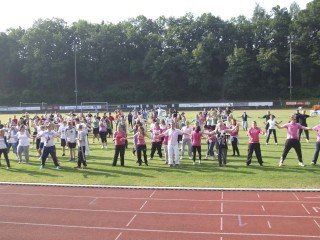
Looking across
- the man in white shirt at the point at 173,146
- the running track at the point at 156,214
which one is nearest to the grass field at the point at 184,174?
the man in white shirt at the point at 173,146

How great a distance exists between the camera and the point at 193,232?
985 centimetres

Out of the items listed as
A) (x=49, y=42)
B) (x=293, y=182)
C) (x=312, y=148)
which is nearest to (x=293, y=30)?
(x=49, y=42)

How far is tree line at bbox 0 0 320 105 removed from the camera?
75.1 meters

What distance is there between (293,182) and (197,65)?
63.5m

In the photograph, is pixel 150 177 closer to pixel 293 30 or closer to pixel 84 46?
pixel 293 30

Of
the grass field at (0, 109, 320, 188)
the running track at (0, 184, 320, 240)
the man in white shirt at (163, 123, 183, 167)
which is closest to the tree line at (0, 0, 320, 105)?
the grass field at (0, 109, 320, 188)

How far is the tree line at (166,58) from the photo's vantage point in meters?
75.1

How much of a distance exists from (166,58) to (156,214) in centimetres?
6891

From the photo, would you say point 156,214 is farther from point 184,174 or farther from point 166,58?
point 166,58

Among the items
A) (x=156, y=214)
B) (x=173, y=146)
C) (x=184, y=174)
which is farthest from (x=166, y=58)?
(x=156, y=214)

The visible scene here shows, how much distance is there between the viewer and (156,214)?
11.3 metres

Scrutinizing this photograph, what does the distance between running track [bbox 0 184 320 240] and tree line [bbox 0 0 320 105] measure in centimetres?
6327

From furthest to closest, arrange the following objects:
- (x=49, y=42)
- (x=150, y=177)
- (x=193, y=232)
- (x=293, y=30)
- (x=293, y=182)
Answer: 1. (x=49, y=42)
2. (x=293, y=30)
3. (x=150, y=177)
4. (x=293, y=182)
5. (x=193, y=232)

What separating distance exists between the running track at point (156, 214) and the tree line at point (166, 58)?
63269 millimetres
